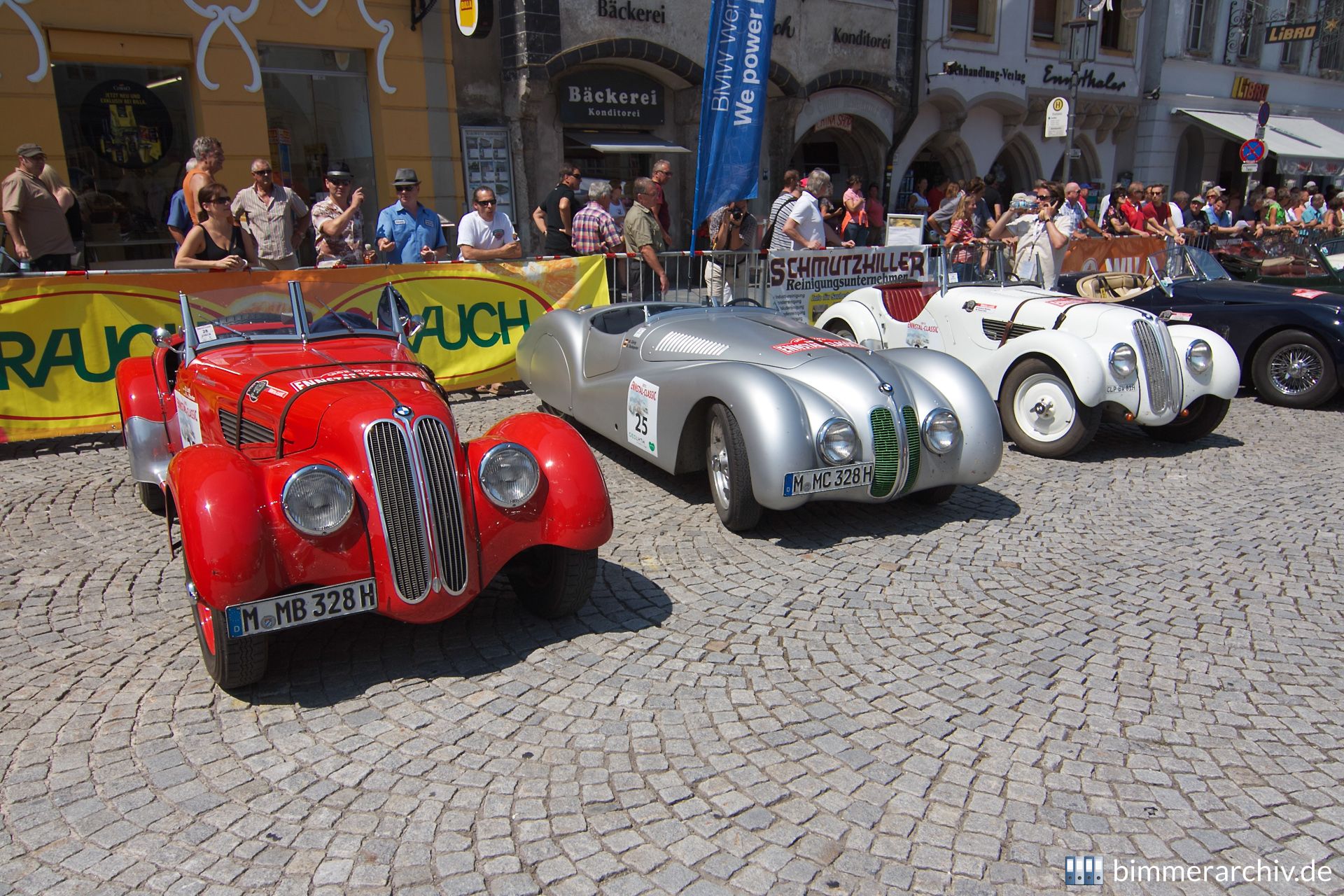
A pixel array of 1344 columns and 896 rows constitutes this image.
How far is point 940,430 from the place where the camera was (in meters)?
5.07

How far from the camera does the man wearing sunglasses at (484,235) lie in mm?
8672

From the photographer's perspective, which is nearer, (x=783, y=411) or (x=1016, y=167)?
(x=783, y=411)

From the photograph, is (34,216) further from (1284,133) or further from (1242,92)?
(1284,133)

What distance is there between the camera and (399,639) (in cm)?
385

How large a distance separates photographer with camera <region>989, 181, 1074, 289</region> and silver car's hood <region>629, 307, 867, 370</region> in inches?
205

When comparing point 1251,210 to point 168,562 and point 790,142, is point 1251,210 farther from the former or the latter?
point 168,562

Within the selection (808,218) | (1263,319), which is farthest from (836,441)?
(1263,319)

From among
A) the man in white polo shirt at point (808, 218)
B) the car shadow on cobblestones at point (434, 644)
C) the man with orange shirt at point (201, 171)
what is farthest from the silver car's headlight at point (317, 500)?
the man in white polo shirt at point (808, 218)

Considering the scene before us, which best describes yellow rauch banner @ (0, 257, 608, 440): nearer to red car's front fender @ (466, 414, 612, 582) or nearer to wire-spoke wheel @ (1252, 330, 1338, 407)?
red car's front fender @ (466, 414, 612, 582)

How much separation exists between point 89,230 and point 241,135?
196 centimetres

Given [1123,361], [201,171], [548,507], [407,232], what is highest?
[201,171]

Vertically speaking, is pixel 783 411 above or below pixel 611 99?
below

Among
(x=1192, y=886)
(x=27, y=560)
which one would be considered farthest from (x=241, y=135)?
(x=1192, y=886)

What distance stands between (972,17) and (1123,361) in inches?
604
